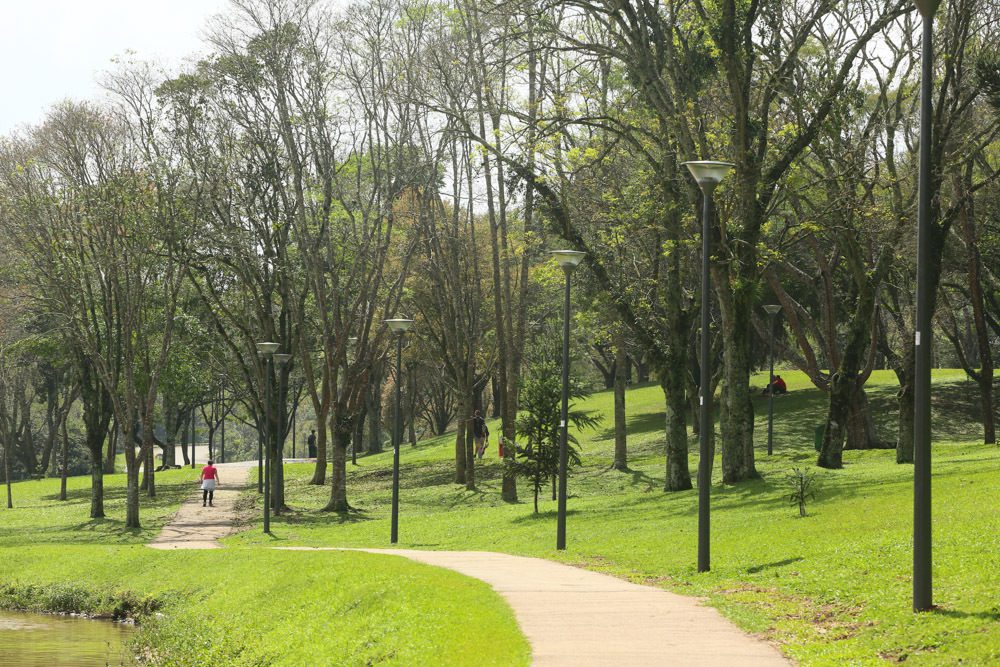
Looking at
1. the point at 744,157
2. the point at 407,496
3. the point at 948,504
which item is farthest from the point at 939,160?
the point at 407,496

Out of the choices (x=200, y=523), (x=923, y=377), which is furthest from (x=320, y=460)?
(x=923, y=377)

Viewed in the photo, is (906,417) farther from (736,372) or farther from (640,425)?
(640,425)

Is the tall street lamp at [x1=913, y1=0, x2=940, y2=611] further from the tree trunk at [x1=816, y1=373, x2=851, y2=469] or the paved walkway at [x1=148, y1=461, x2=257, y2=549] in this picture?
the paved walkway at [x1=148, y1=461, x2=257, y2=549]

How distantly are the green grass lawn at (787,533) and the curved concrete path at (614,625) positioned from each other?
47cm

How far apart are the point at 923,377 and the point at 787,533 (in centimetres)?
866

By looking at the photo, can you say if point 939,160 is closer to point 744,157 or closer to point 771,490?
point 744,157

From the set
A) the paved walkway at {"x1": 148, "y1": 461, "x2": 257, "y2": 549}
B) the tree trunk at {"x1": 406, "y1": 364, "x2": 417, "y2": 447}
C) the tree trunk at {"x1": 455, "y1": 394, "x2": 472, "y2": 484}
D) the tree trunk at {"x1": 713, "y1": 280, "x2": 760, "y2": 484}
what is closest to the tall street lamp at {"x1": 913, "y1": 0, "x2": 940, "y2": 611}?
the tree trunk at {"x1": 713, "y1": 280, "x2": 760, "y2": 484}

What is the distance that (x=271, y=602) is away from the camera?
18375 millimetres

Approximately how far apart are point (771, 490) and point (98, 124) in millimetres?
22401

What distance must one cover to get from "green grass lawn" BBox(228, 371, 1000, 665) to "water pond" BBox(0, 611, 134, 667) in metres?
7.48

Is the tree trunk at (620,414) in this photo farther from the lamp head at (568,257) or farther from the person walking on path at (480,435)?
the lamp head at (568,257)

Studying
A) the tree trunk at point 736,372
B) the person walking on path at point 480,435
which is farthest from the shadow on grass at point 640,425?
the tree trunk at point 736,372

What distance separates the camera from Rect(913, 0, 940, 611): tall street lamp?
1123 centimetres

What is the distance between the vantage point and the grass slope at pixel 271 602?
12.8 metres
